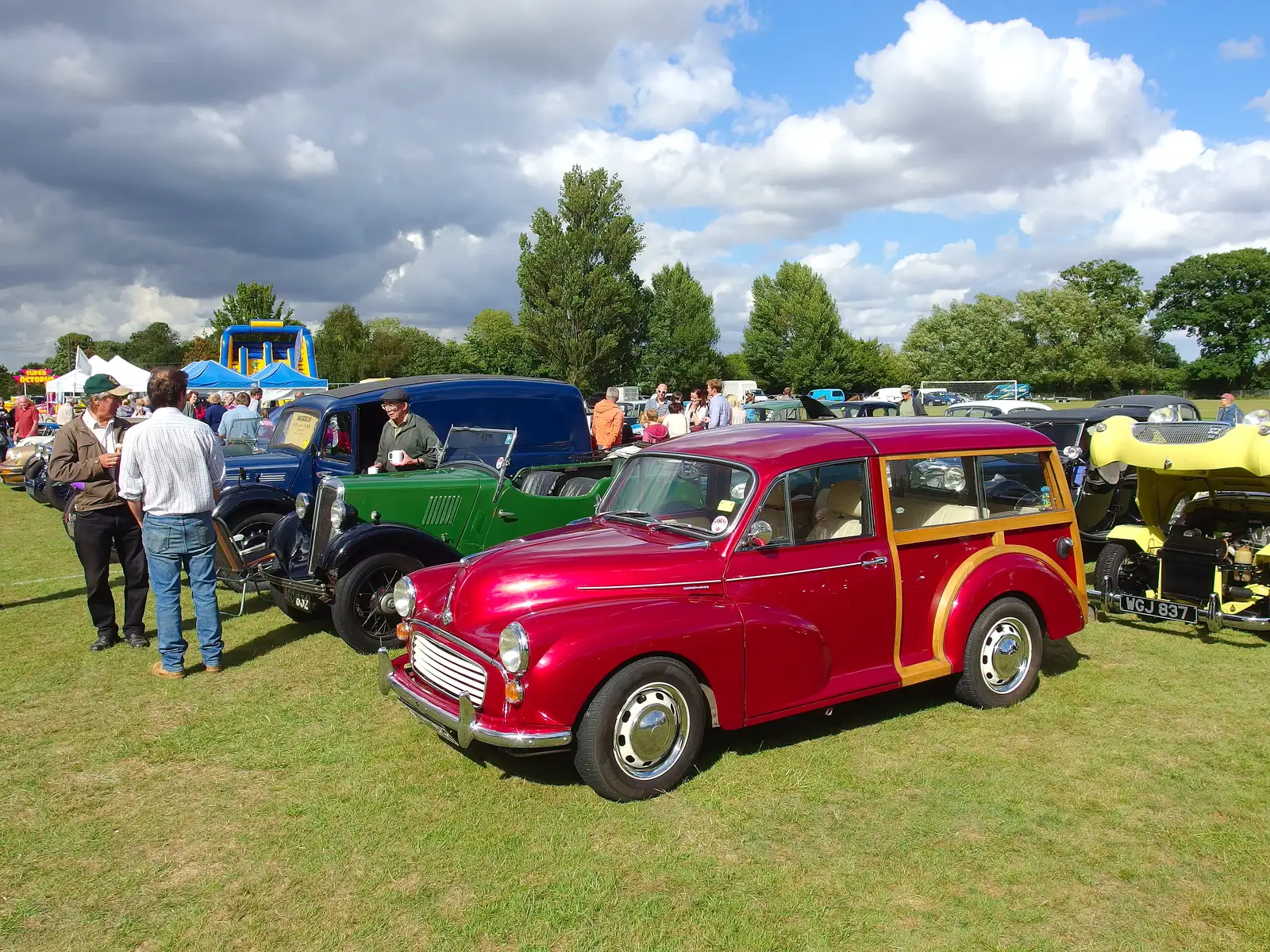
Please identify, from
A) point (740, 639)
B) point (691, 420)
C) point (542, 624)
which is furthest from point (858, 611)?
point (691, 420)

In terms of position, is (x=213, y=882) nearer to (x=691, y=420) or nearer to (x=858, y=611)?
(x=858, y=611)

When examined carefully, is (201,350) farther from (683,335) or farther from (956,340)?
(956,340)

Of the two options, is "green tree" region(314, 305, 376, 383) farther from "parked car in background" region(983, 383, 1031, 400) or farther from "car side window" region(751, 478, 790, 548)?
"car side window" region(751, 478, 790, 548)

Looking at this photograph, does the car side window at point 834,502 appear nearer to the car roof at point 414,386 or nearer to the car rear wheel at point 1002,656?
the car rear wheel at point 1002,656

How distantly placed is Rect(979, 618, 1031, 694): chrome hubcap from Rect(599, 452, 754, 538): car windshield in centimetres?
193

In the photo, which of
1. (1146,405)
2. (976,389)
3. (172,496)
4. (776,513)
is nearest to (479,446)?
(172,496)

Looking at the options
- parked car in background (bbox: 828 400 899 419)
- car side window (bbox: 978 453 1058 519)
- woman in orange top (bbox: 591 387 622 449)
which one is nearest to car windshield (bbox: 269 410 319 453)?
woman in orange top (bbox: 591 387 622 449)

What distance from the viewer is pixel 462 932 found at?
319 cm

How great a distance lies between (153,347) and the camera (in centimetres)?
10625

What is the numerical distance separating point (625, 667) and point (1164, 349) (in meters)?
84.7

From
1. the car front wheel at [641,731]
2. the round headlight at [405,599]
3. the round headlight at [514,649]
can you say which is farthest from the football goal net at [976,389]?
the round headlight at [514,649]

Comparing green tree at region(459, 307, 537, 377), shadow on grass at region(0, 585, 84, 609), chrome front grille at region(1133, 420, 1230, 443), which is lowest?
shadow on grass at region(0, 585, 84, 609)

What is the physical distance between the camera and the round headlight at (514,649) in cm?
387

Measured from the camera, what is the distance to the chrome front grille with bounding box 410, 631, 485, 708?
4117mm
